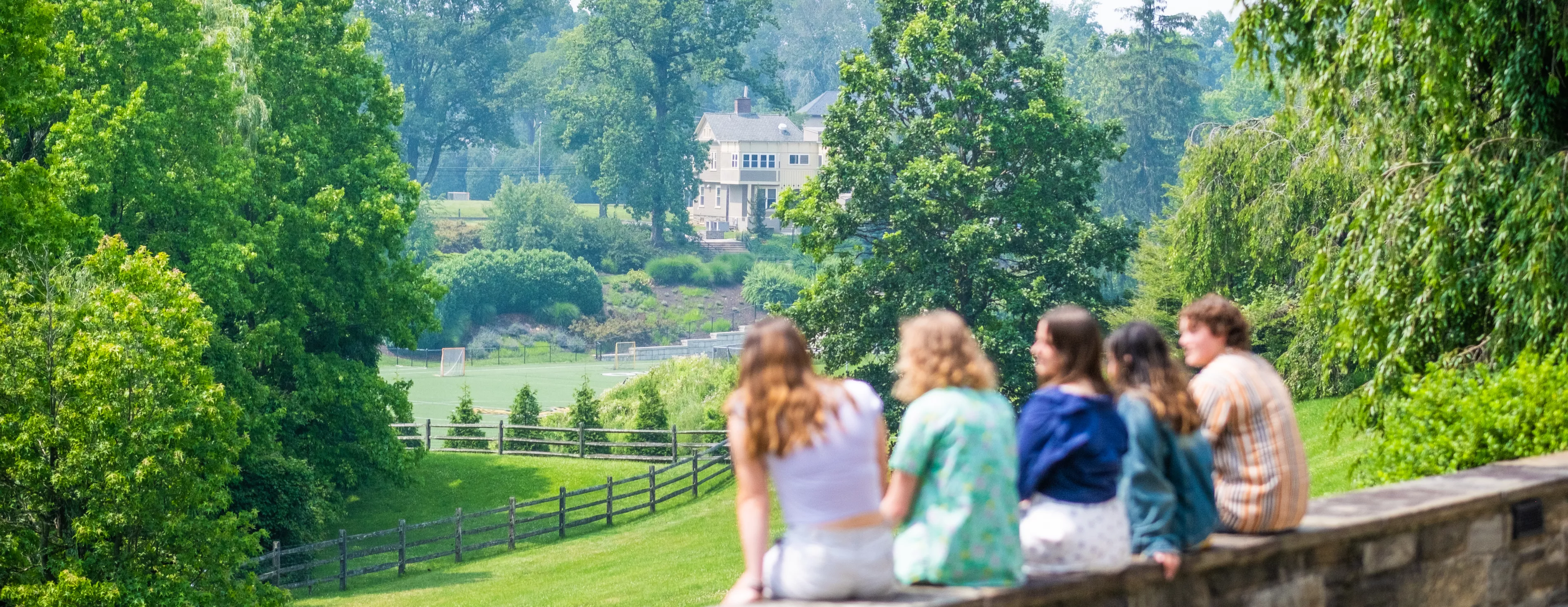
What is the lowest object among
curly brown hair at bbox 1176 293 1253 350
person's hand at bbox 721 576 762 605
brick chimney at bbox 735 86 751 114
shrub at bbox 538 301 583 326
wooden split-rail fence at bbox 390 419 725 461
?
wooden split-rail fence at bbox 390 419 725 461

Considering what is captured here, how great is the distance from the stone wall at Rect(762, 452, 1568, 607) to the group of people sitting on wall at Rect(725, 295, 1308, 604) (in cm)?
12

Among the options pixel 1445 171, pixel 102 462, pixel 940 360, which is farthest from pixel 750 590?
pixel 102 462

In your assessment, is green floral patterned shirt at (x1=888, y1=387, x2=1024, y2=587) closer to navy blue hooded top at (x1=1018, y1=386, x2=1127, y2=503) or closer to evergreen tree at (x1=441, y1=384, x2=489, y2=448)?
navy blue hooded top at (x1=1018, y1=386, x2=1127, y2=503)

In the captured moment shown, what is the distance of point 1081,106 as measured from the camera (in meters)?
41.6

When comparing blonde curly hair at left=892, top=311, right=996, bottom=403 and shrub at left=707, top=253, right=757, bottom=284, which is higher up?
shrub at left=707, top=253, right=757, bottom=284

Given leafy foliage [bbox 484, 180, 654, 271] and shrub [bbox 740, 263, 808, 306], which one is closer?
shrub [bbox 740, 263, 808, 306]

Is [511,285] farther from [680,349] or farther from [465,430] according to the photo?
[465,430]

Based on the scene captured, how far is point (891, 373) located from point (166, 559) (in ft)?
71.0

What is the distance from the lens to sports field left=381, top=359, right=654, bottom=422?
57469mm

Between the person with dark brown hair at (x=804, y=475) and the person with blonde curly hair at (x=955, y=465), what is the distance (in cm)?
15

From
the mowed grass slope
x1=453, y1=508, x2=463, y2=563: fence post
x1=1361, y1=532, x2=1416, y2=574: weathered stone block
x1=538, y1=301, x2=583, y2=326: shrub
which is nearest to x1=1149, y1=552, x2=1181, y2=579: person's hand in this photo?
x1=1361, y1=532, x2=1416, y2=574: weathered stone block

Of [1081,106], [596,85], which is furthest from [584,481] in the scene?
[596,85]

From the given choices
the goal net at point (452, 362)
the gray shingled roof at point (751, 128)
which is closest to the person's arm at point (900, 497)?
the goal net at point (452, 362)

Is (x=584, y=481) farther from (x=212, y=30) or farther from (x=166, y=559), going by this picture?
(x=166, y=559)
